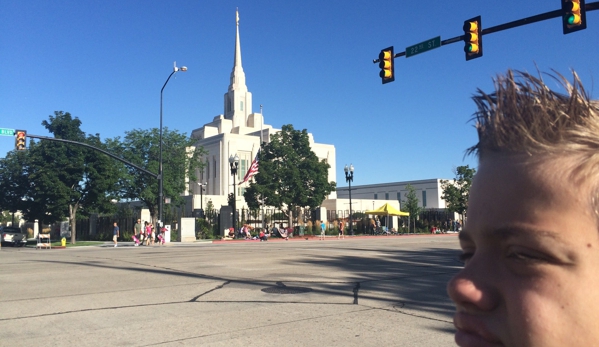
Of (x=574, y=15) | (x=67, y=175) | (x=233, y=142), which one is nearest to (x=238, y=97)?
(x=233, y=142)

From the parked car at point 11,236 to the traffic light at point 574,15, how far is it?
38188 mm

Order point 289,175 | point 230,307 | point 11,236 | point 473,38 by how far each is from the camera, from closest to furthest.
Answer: point 230,307
point 473,38
point 11,236
point 289,175

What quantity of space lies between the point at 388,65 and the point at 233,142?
55294 millimetres

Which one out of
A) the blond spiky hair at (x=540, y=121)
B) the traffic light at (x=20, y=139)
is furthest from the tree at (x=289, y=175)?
the blond spiky hair at (x=540, y=121)

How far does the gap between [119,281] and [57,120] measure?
30780 millimetres

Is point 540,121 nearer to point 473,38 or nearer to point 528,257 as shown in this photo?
Result: point 528,257

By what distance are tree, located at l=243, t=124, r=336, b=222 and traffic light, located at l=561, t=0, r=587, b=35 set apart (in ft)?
111

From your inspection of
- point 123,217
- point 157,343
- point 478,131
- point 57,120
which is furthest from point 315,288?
point 123,217

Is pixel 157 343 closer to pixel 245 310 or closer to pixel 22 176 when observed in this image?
pixel 245 310

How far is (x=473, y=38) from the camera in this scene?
12094 millimetres

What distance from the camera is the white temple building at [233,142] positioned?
68.1m

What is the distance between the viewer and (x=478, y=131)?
79cm

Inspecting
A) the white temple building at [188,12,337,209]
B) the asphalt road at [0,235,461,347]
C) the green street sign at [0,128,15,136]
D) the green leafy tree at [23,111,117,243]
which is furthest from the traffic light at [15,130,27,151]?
the white temple building at [188,12,337,209]

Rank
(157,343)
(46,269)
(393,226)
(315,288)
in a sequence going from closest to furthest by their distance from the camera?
1. (157,343)
2. (315,288)
3. (46,269)
4. (393,226)
